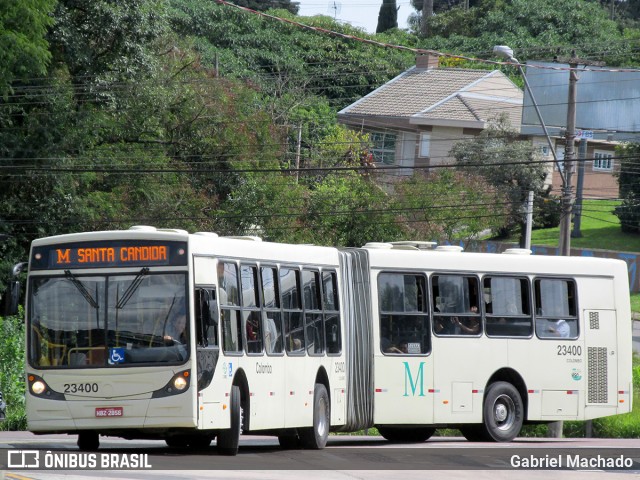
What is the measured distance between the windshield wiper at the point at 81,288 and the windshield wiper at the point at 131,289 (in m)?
0.30

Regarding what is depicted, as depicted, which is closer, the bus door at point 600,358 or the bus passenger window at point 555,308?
the bus passenger window at point 555,308

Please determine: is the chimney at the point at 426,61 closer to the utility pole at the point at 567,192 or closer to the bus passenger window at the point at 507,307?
the utility pole at the point at 567,192

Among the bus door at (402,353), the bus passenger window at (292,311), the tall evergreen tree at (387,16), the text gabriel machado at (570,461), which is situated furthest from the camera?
the tall evergreen tree at (387,16)

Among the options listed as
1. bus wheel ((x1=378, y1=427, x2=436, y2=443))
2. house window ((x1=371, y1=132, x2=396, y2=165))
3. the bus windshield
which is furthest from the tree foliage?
the bus windshield

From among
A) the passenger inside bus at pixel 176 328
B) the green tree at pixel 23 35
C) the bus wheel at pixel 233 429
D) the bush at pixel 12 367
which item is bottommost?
the bush at pixel 12 367

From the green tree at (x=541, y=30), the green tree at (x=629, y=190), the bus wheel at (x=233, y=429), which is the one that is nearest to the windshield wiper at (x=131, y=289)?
the bus wheel at (x=233, y=429)

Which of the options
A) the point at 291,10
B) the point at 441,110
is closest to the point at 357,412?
the point at 441,110

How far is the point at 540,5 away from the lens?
254 feet

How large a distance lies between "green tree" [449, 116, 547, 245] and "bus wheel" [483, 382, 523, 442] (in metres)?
31.3

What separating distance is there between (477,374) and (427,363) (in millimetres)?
1020

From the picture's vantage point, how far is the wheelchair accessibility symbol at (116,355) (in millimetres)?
14523

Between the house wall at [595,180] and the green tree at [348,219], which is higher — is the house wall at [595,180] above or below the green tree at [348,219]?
above

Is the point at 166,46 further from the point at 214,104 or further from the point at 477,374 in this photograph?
the point at 477,374

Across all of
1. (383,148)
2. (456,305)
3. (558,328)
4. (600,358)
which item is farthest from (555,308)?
(383,148)
